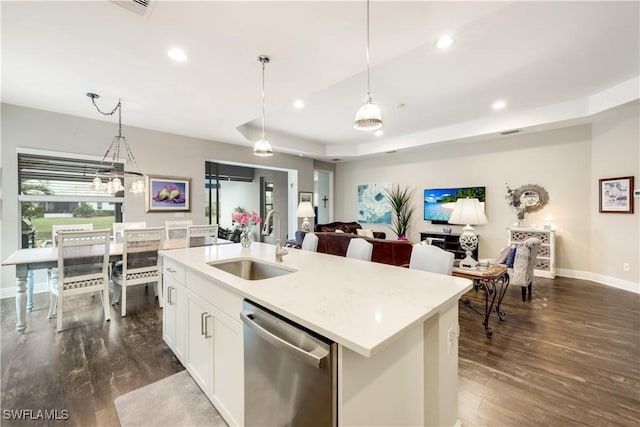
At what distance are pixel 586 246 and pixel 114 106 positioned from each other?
26.4 ft

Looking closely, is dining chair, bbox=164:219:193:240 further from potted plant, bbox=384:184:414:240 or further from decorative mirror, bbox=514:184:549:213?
decorative mirror, bbox=514:184:549:213

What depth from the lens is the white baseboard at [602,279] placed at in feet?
13.3

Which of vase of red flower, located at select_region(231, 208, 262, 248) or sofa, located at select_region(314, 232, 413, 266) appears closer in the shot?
vase of red flower, located at select_region(231, 208, 262, 248)

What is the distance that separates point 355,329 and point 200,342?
137 centimetres

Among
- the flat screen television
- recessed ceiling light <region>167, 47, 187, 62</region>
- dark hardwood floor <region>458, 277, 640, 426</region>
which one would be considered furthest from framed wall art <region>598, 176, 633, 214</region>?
recessed ceiling light <region>167, 47, 187, 62</region>

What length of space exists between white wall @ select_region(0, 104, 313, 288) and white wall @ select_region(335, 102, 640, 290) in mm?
4533

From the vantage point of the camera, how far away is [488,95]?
4.02m

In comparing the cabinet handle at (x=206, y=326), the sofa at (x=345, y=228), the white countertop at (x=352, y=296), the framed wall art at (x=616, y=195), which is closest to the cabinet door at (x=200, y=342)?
the cabinet handle at (x=206, y=326)

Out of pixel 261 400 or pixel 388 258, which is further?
pixel 388 258

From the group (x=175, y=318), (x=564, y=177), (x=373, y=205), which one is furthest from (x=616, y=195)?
(x=175, y=318)

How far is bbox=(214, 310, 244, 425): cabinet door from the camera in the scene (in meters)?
1.42

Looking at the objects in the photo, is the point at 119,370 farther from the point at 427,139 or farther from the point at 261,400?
the point at 427,139

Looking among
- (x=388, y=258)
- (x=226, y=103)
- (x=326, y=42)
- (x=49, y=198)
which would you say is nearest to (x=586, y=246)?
(x=388, y=258)

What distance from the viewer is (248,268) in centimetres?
229
